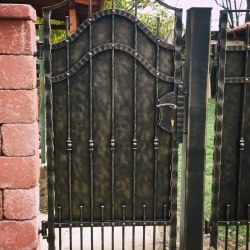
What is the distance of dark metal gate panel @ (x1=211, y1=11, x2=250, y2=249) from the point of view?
111 inches

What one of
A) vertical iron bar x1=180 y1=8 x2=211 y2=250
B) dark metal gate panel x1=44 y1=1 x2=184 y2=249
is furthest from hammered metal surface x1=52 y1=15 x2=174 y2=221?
vertical iron bar x1=180 y1=8 x2=211 y2=250

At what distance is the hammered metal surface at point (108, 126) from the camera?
9.02 feet

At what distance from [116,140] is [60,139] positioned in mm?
440

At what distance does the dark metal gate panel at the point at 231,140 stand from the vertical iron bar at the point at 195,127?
0.37ft

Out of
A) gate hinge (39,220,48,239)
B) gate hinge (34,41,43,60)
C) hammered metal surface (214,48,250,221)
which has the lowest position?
gate hinge (39,220,48,239)

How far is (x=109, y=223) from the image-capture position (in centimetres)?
290

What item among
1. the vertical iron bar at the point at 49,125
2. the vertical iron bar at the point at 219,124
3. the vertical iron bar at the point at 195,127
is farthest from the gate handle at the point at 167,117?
the vertical iron bar at the point at 49,125

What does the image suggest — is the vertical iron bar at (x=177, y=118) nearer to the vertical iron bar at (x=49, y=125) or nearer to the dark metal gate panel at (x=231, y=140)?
the dark metal gate panel at (x=231, y=140)

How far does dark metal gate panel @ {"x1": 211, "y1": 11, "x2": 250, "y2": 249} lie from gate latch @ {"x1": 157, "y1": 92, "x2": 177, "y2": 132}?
347 millimetres

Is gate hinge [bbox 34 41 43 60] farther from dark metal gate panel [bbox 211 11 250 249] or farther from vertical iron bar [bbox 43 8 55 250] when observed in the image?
dark metal gate panel [bbox 211 11 250 249]

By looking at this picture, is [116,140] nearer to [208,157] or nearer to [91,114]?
[91,114]

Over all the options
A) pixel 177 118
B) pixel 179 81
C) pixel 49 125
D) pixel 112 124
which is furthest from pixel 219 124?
pixel 49 125

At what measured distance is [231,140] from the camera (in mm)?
2918

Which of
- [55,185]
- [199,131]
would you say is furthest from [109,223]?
[199,131]
